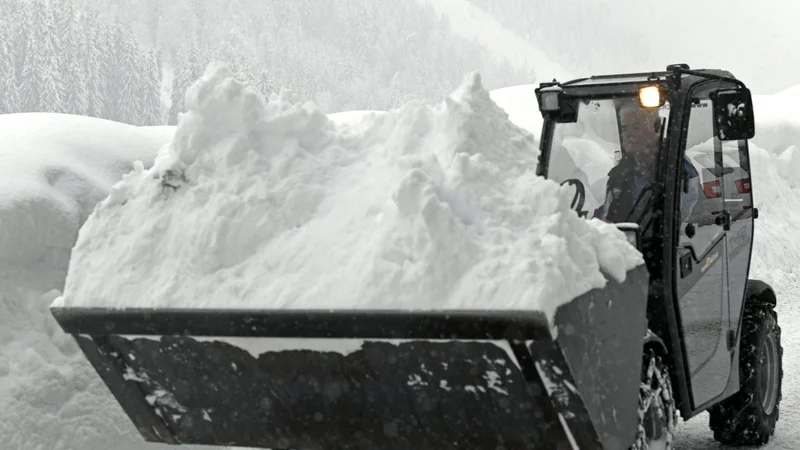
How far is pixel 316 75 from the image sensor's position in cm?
9319

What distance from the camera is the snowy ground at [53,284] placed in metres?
4.36

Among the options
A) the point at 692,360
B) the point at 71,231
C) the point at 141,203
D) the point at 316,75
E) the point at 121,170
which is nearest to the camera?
the point at 141,203

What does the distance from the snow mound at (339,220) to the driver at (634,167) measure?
3.27 feet

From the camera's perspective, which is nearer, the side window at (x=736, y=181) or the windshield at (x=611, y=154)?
the windshield at (x=611, y=154)

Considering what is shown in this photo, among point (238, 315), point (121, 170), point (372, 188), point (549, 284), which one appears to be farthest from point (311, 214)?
point (121, 170)

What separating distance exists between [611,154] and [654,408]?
4.98 feet

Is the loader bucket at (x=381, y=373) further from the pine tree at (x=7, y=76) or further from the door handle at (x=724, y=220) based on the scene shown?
the pine tree at (x=7, y=76)

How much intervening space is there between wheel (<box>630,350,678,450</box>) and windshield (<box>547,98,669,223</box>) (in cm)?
80

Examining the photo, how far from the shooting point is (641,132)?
4.20 meters

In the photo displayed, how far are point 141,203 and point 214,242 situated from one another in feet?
1.34

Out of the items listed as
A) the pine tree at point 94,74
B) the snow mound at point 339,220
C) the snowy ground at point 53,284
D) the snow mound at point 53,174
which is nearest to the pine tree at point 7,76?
the pine tree at point 94,74

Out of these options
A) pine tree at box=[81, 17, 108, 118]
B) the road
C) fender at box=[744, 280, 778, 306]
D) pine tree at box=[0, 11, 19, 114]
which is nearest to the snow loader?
fender at box=[744, 280, 778, 306]

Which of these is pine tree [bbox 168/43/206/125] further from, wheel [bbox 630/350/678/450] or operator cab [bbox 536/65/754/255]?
wheel [bbox 630/350/678/450]

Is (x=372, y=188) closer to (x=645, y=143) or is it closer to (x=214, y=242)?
(x=214, y=242)
